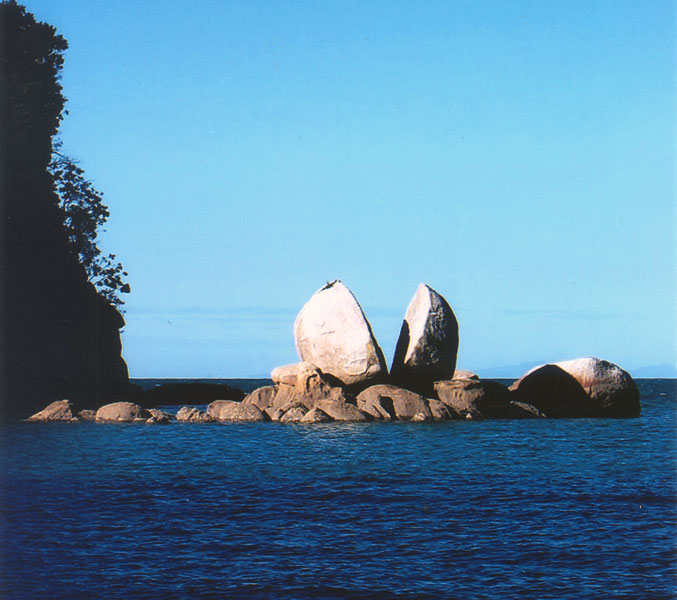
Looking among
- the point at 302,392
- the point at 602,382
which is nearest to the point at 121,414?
the point at 302,392

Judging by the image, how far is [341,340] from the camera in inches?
1358

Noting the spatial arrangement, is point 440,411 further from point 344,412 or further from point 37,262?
point 37,262

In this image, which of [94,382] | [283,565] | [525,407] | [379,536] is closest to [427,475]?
[379,536]

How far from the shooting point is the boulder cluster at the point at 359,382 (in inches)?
1334

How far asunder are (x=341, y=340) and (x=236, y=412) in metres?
4.95

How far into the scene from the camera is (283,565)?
1257cm

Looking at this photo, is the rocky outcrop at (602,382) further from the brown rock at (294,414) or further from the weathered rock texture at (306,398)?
the brown rock at (294,414)

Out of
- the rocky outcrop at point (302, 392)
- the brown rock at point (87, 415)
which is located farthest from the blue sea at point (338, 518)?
the brown rock at point (87, 415)

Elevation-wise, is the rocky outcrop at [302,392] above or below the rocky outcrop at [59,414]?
above

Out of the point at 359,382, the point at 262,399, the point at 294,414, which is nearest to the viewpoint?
the point at 294,414

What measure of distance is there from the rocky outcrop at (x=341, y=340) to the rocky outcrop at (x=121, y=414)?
251 inches

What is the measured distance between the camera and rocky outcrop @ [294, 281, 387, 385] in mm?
34219

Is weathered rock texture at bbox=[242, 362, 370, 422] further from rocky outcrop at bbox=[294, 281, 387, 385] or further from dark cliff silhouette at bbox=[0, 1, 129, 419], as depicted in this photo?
dark cliff silhouette at bbox=[0, 1, 129, 419]

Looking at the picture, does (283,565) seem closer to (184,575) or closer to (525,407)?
(184,575)
